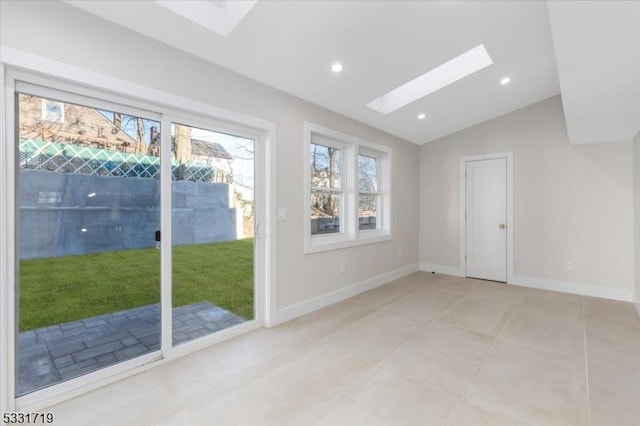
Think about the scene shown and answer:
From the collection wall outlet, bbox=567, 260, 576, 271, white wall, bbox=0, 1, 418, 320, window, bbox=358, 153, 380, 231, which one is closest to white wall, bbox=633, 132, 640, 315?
wall outlet, bbox=567, 260, 576, 271

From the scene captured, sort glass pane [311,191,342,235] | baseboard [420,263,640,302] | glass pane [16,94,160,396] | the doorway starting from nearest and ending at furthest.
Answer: glass pane [16,94,160,396]
glass pane [311,191,342,235]
baseboard [420,263,640,302]
the doorway

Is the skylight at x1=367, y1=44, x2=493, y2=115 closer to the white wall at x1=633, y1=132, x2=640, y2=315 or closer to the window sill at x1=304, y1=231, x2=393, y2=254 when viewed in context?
the window sill at x1=304, y1=231, x2=393, y2=254

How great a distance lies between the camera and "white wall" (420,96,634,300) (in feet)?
13.4

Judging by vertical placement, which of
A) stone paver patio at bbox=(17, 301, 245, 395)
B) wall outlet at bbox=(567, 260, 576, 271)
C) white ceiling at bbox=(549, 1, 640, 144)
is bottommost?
stone paver patio at bbox=(17, 301, 245, 395)

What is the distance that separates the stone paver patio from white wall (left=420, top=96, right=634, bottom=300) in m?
4.80

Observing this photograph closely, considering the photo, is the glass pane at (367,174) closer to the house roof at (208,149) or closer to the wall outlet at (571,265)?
the house roof at (208,149)

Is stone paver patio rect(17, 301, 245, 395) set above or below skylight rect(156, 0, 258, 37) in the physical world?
below

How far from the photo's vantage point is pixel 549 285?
15.0ft

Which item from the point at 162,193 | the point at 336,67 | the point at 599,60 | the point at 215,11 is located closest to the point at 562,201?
the point at 599,60

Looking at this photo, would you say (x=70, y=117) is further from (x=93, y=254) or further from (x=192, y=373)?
(x=192, y=373)

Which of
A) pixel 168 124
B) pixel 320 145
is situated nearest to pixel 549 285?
pixel 320 145

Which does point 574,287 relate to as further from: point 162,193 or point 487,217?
point 162,193

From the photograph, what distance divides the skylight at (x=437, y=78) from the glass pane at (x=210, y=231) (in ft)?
6.42

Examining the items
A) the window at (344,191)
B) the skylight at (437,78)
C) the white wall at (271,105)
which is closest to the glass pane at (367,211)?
the window at (344,191)
